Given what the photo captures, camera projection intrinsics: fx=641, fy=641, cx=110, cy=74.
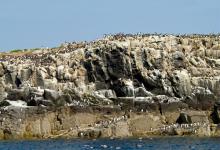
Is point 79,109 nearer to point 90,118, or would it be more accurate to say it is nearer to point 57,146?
point 90,118

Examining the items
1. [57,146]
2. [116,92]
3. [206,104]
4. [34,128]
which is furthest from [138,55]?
[57,146]

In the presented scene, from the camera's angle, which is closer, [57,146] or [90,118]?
Answer: [57,146]

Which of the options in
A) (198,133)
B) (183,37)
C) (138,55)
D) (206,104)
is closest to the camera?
(198,133)

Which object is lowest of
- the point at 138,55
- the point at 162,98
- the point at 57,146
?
the point at 57,146

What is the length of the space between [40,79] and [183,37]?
2421 cm

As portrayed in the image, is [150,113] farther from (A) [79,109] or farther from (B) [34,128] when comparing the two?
(B) [34,128]

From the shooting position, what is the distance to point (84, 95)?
87.6m

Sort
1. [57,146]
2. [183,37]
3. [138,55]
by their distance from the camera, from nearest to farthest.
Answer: [57,146] < [138,55] < [183,37]

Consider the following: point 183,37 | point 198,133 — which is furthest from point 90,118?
point 183,37

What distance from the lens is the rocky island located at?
8119 centimetres

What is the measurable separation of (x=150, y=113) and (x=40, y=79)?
56.0ft

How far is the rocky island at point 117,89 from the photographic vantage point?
81188 mm

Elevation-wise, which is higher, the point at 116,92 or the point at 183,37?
the point at 183,37

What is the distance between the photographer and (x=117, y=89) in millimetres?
89312
